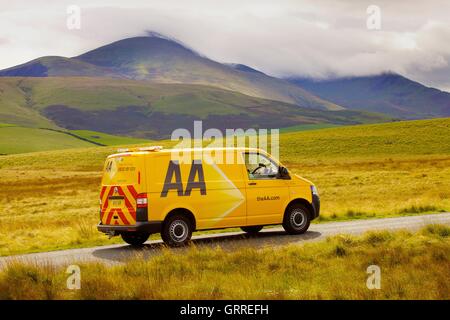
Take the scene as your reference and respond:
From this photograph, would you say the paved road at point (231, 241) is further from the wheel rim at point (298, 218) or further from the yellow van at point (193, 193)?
the yellow van at point (193, 193)

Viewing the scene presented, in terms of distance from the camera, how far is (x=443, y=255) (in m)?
12.7

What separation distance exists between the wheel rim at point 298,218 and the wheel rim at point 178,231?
358 cm

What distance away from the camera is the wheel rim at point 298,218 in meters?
19.4

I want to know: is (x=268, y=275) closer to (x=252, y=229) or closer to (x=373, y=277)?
(x=373, y=277)

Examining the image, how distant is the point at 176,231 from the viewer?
682 inches

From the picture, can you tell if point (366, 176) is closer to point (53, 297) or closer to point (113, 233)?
point (113, 233)

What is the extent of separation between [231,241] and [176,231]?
1924mm

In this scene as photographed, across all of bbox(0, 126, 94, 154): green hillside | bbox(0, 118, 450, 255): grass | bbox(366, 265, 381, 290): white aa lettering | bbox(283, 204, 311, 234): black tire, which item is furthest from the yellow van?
bbox(0, 126, 94, 154): green hillside

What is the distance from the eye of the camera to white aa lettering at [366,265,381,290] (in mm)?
10448

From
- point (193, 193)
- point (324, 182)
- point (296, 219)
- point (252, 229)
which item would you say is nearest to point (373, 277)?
point (193, 193)

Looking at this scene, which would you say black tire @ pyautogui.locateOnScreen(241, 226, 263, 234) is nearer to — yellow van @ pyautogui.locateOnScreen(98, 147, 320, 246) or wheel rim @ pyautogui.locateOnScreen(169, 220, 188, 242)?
yellow van @ pyautogui.locateOnScreen(98, 147, 320, 246)

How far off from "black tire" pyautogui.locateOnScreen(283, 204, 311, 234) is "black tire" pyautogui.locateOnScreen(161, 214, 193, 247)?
10.7 ft

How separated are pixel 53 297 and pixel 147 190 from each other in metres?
6.91
